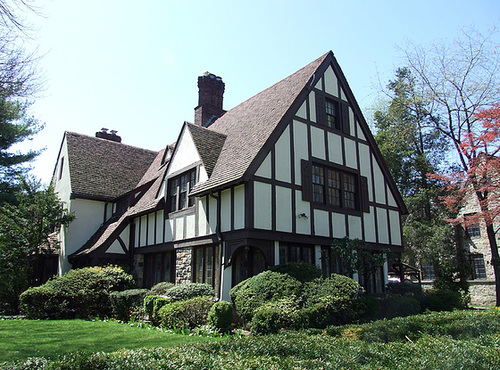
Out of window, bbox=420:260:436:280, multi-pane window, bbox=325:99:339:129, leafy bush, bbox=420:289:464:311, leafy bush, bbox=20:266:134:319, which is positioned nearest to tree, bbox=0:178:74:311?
leafy bush, bbox=20:266:134:319

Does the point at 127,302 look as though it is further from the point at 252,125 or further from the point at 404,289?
the point at 404,289

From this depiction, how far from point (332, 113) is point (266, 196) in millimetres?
5332

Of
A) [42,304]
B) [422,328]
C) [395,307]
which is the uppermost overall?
[42,304]

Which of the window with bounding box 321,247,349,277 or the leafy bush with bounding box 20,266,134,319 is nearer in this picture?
the leafy bush with bounding box 20,266,134,319

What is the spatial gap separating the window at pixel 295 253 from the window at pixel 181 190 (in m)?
4.10

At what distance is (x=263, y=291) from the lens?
10492mm

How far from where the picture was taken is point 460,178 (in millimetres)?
20922

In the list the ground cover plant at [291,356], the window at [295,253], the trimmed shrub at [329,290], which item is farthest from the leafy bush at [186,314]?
the ground cover plant at [291,356]

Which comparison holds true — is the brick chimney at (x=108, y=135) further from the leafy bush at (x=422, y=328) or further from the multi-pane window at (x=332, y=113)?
the leafy bush at (x=422, y=328)

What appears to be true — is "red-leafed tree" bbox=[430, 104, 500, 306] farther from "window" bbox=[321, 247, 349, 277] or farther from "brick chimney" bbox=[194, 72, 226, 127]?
"brick chimney" bbox=[194, 72, 226, 127]

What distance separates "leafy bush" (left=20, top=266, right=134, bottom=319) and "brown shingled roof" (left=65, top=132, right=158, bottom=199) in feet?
23.0

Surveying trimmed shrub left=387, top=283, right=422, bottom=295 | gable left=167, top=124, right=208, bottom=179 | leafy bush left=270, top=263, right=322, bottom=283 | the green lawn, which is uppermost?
gable left=167, top=124, right=208, bottom=179

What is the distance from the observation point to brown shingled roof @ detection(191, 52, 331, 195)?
13188 millimetres

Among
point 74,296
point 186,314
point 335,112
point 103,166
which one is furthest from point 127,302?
point 103,166
